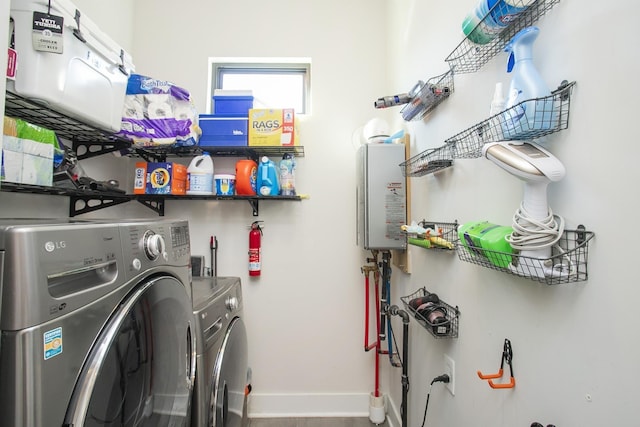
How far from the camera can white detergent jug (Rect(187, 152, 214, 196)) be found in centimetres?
174

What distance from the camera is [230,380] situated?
1.29 m

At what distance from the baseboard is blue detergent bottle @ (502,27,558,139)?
1.99 metres

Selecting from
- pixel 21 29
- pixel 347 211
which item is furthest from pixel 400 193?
pixel 21 29

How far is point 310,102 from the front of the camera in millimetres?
2061

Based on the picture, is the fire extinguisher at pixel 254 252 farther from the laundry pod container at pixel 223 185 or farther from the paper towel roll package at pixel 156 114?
the paper towel roll package at pixel 156 114

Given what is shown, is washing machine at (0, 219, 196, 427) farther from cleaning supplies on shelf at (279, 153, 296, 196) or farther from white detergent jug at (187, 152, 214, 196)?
cleaning supplies on shelf at (279, 153, 296, 196)

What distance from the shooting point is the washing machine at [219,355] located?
105 cm

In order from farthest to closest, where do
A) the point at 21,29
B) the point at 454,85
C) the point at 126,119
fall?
1. the point at 126,119
2. the point at 454,85
3. the point at 21,29

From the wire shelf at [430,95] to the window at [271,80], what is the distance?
3.18 ft

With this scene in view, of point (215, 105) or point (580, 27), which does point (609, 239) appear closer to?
point (580, 27)

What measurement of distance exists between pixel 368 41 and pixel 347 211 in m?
1.28

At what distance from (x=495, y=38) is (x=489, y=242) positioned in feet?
1.95

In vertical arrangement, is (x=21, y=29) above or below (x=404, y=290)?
above

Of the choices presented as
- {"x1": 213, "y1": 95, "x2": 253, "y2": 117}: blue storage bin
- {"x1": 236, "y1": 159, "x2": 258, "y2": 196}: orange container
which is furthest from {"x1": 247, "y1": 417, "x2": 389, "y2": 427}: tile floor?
{"x1": 213, "y1": 95, "x2": 253, "y2": 117}: blue storage bin
